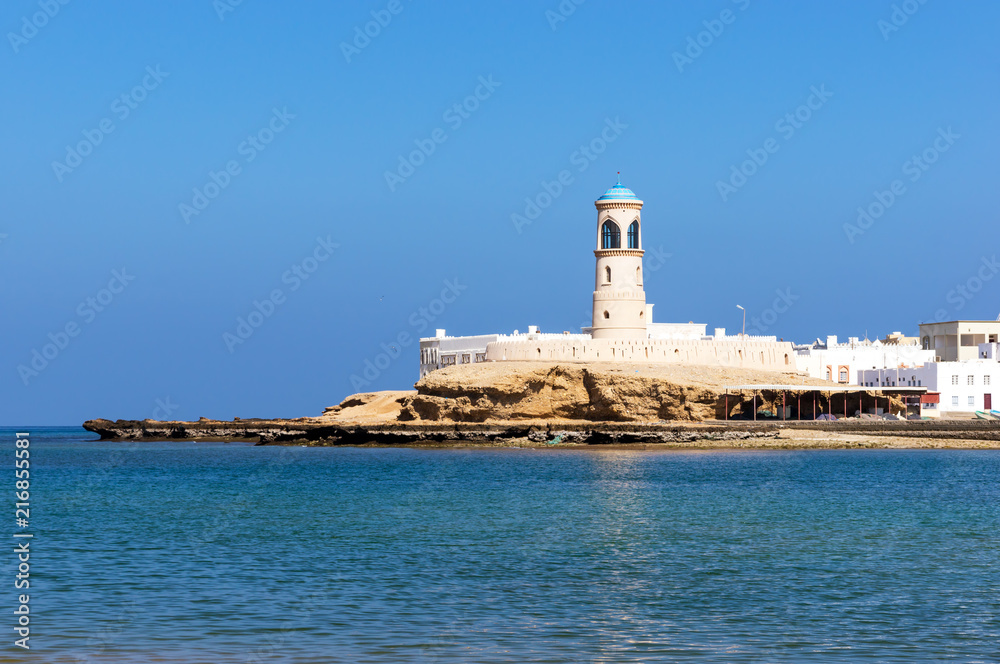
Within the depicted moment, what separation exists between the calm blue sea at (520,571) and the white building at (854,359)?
44725 millimetres

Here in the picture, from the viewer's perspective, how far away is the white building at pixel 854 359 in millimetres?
83000

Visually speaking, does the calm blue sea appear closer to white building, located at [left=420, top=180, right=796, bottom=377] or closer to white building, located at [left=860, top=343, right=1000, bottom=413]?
white building, located at [left=420, top=180, right=796, bottom=377]

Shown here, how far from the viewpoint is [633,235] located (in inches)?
2881

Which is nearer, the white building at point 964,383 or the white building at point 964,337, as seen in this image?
the white building at point 964,383

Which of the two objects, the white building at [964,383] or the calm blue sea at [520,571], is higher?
the white building at [964,383]

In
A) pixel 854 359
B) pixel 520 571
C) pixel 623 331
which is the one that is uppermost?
pixel 623 331

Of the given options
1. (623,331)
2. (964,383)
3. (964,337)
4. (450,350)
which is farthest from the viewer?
(450,350)

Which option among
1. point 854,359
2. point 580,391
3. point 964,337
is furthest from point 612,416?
point 964,337

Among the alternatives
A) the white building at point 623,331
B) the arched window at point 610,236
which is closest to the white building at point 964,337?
the white building at point 623,331

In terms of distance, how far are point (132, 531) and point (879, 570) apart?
595 inches

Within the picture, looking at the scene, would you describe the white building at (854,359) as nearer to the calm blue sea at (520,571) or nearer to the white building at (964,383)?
the white building at (964,383)

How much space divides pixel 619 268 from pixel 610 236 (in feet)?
7.04

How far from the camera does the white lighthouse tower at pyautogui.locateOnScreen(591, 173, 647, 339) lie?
72.6 m

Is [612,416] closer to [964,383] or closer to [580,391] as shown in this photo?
[580,391]
